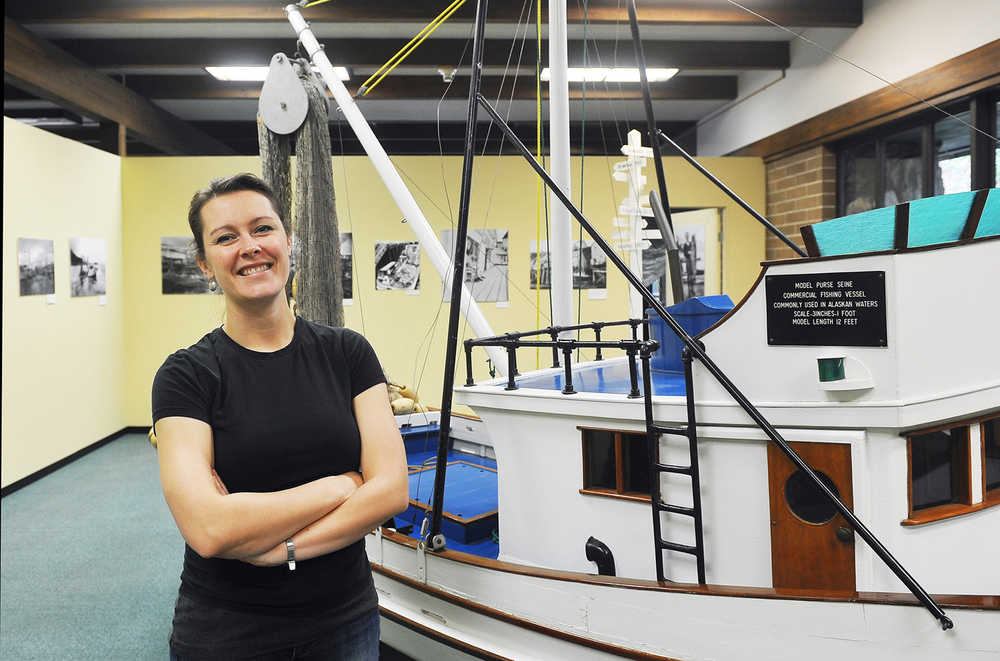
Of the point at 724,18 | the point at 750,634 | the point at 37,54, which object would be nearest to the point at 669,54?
the point at 724,18

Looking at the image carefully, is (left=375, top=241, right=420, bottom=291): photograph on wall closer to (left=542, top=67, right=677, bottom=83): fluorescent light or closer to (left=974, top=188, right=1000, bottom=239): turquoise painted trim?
(left=542, top=67, right=677, bottom=83): fluorescent light

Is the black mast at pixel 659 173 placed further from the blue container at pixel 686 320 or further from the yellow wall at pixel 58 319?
the yellow wall at pixel 58 319

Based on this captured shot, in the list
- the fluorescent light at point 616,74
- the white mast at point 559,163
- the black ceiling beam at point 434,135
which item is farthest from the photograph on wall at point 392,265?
the white mast at point 559,163

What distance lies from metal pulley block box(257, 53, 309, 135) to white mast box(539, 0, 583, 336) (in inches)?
56.5

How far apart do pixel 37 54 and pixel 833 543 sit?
8.79 metres

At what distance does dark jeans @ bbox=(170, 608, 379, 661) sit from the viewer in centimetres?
175

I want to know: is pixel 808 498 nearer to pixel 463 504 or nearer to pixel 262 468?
pixel 262 468

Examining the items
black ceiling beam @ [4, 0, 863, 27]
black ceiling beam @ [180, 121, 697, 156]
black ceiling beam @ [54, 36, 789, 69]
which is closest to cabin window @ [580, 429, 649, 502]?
black ceiling beam @ [4, 0, 863, 27]

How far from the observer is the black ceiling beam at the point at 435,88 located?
9.74m

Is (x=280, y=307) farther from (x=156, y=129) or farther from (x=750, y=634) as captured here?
(x=156, y=129)

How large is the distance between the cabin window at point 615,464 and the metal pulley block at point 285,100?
2518 mm

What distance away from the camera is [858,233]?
2457 millimetres

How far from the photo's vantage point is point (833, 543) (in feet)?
8.30

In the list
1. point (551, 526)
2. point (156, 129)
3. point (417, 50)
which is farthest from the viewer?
point (156, 129)
